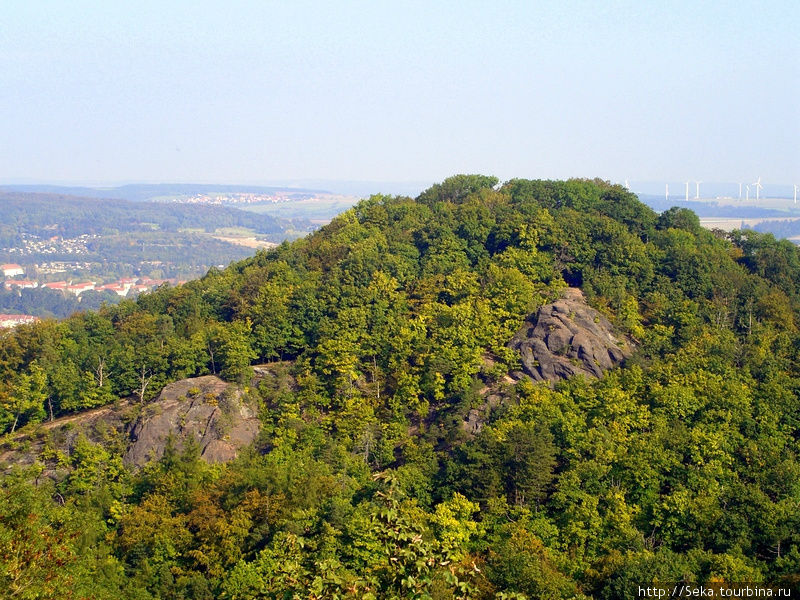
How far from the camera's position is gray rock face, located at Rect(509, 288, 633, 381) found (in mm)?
49750

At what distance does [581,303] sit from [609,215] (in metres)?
14.3

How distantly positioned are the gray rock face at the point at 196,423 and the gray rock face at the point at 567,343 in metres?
17.8

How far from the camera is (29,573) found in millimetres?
22203

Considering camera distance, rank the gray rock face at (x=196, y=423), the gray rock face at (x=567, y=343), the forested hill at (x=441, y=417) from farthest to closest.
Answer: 1. the gray rock face at (x=567, y=343)
2. the gray rock face at (x=196, y=423)
3. the forested hill at (x=441, y=417)

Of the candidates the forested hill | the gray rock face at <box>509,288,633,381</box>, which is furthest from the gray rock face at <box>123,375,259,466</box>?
the gray rock face at <box>509,288,633,381</box>

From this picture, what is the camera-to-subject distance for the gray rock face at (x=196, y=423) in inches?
1791

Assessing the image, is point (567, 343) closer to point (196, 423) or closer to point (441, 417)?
point (441, 417)

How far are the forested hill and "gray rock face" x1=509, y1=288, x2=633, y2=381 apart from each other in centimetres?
115

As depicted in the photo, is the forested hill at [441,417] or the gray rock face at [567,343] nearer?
the forested hill at [441,417]

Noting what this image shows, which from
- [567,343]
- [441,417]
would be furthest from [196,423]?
[567,343]

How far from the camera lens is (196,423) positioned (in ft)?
155

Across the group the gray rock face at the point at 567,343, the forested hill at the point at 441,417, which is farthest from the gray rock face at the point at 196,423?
the gray rock face at the point at 567,343

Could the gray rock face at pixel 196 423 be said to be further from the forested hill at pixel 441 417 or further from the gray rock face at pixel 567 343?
the gray rock face at pixel 567 343

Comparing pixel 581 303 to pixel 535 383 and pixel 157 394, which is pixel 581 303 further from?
pixel 157 394
